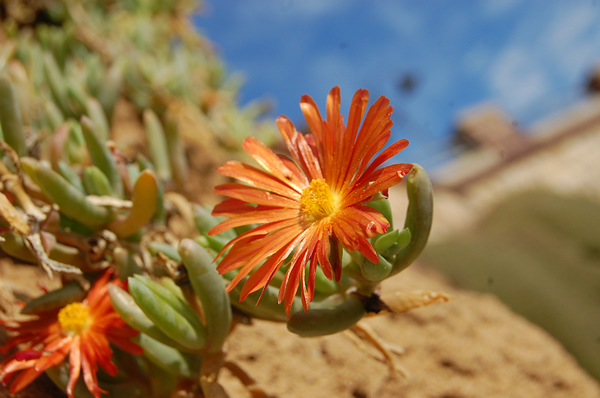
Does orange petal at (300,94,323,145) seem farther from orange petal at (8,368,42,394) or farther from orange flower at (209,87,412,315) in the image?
orange petal at (8,368,42,394)

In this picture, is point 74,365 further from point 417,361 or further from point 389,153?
point 417,361

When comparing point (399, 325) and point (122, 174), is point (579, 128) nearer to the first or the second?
point (399, 325)

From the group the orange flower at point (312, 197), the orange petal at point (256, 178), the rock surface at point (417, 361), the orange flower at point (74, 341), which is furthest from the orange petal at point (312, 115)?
the rock surface at point (417, 361)

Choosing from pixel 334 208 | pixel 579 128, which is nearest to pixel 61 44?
pixel 334 208

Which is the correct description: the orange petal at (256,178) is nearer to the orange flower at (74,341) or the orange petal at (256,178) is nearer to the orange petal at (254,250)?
the orange petal at (254,250)

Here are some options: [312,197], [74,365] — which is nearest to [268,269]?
[312,197]

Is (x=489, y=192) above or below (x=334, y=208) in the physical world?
above

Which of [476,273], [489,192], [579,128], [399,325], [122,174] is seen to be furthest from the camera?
[579,128]
